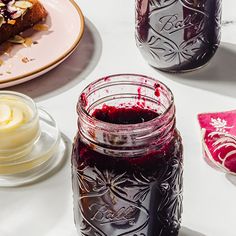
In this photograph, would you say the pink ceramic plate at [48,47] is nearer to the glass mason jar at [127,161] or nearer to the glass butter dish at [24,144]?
the glass butter dish at [24,144]

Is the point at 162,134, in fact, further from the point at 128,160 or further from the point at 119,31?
the point at 119,31

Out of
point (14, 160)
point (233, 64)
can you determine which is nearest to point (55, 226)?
point (14, 160)

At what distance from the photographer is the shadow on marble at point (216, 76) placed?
44.9 inches

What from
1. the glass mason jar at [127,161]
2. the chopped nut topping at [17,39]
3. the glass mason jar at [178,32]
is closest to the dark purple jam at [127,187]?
the glass mason jar at [127,161]

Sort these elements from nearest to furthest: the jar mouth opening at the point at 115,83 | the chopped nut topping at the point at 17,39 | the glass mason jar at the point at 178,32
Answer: the jar mouth opening at the point at 115,83
the glass mason jar at the point at 178,32
the chopped nut topping at the point at 17,39

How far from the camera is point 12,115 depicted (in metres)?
0.99

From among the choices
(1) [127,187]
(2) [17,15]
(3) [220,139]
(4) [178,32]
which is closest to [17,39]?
(2) [17,15]

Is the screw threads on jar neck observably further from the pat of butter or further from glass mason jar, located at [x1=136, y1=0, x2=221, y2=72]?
glass mason jar, located at [x1=136, y1=0, x2=221, y2=72]

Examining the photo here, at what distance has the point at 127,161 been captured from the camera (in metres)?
0.76

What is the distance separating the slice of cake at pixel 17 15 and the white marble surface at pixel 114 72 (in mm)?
95

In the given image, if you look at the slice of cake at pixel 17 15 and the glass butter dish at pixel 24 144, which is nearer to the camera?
the glass butter dish at pixel 24 144

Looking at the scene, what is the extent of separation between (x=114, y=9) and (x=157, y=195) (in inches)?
26.6

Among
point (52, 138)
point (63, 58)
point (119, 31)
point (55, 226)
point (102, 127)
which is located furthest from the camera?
point (119, 31)

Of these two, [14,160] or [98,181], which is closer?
[98,181]
